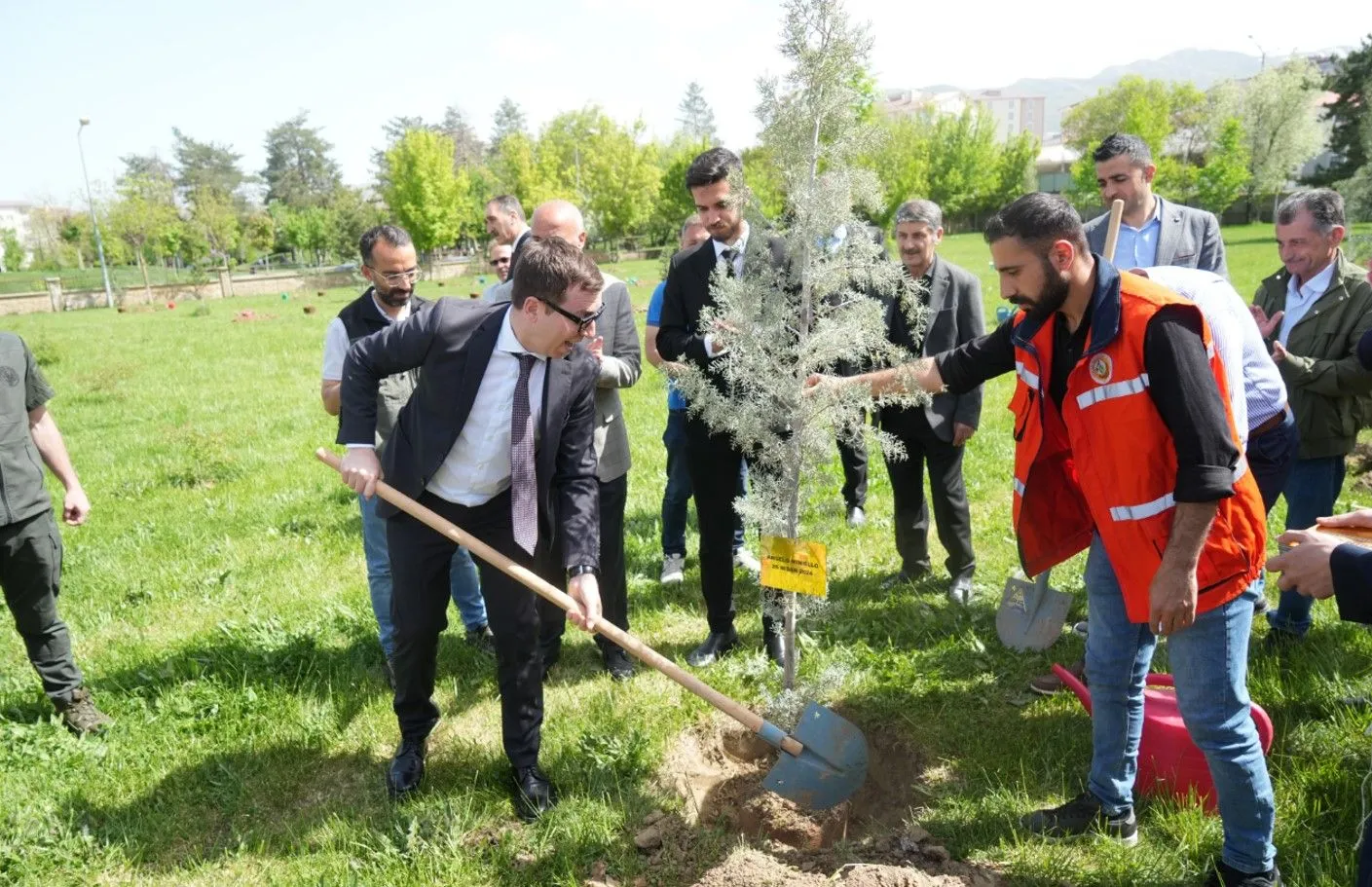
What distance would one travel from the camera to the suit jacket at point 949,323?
16.7ft

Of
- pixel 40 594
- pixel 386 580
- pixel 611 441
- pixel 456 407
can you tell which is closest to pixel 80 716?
pixel 40 594

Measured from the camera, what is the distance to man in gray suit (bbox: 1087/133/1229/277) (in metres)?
4.52

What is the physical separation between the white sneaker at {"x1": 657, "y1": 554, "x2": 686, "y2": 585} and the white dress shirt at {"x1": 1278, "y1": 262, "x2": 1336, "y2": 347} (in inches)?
152

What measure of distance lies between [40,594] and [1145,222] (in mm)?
6235

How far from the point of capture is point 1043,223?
2.61 m

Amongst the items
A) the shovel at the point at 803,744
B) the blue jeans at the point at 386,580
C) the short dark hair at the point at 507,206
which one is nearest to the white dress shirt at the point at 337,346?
the blue jeans at the point at 386,580

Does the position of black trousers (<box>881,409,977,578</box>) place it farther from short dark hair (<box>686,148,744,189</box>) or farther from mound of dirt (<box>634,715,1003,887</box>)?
short dark hair (<box>686,148,744,189</box>)

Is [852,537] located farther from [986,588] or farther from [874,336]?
[874,336]

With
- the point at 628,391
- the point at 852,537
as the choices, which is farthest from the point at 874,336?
the point at 628,391

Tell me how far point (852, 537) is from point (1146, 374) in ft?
13.2

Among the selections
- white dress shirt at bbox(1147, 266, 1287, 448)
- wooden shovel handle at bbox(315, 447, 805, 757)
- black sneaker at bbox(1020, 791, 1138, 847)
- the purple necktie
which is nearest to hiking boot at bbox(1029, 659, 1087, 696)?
black sneaker at bbox(1020, 791, 1138, 847)

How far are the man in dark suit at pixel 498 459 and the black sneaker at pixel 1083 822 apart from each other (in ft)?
6.39

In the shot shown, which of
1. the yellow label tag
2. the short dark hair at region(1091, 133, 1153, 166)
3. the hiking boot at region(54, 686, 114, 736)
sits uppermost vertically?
the short dark hair at region(1091, 133, 1153, 166)

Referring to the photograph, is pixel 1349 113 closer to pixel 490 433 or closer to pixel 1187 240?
pixel 1187 240
